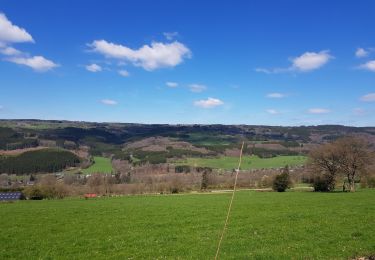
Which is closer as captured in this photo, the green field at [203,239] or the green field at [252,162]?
the green field at [203,239]

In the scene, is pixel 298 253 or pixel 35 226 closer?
pixel 298 253

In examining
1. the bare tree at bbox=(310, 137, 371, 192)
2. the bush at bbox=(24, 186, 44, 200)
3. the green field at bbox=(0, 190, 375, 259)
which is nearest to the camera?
the green field at bbox=(0, 190, 375, 259)

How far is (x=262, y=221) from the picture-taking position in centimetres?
2561

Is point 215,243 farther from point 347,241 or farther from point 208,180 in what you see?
point 208,180

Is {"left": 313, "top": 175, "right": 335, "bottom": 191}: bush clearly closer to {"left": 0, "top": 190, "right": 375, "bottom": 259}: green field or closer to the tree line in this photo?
{"left": 0, "top": 190, "right": 375, "bottom": 259}: green field

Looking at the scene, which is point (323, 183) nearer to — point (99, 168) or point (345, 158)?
point (345, 158)

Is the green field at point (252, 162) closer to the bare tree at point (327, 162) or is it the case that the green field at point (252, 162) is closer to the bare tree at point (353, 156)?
the bare tree at point (327, 162)

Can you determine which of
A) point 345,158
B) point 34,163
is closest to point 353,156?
point 345,158

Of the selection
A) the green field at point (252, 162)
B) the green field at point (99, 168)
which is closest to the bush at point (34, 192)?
the green field at point (99, 168)

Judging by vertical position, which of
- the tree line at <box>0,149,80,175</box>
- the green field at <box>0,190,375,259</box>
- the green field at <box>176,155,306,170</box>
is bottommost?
the tree line at <box>0,149,80,175</box>

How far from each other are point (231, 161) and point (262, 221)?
165673 millimetres

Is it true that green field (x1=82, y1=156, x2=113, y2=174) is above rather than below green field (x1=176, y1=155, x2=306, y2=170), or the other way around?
below

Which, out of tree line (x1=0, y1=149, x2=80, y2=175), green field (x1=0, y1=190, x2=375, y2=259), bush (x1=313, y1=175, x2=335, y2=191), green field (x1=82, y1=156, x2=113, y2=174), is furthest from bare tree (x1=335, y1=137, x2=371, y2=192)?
tree line (x1=0, y1=149, x2=80, y2=175)

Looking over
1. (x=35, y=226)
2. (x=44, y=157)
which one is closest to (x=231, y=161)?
(x=44, y=157)
